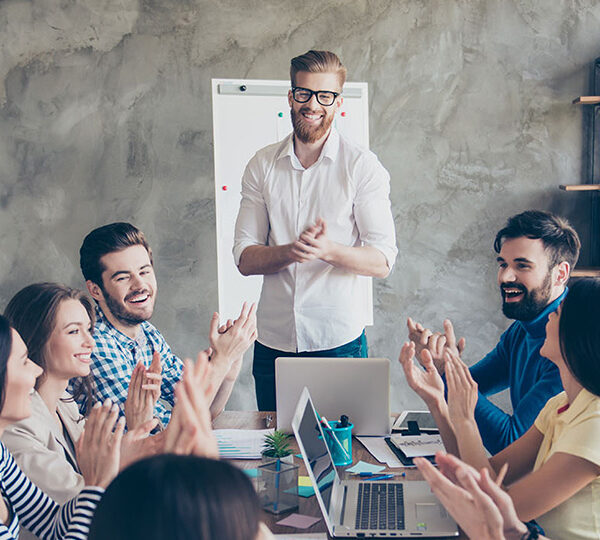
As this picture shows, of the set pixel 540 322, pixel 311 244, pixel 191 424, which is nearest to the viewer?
pixel 191 424

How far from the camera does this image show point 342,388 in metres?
2.08

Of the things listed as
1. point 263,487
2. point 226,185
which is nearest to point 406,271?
point 226,185

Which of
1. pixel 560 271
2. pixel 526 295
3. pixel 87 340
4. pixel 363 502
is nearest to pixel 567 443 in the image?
pixel 363 502

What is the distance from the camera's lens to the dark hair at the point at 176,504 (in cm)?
67

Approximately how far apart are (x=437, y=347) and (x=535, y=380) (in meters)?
0.33

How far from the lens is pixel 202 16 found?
383 centimetres

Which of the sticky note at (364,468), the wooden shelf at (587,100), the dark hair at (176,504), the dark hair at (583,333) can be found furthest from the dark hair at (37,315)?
the wooden shelf at (587,100)

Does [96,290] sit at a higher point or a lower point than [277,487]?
higher

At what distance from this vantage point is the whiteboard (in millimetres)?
3797

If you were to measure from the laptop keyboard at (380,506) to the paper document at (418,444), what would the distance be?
0.24 meters

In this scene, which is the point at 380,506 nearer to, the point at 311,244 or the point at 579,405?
the point at 579,405

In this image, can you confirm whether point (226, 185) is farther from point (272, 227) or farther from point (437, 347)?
point (437, 347)

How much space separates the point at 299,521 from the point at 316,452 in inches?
6.2

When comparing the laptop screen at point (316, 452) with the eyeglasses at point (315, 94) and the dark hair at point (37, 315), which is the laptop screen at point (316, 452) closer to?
the dark hair at point (37, 315)
